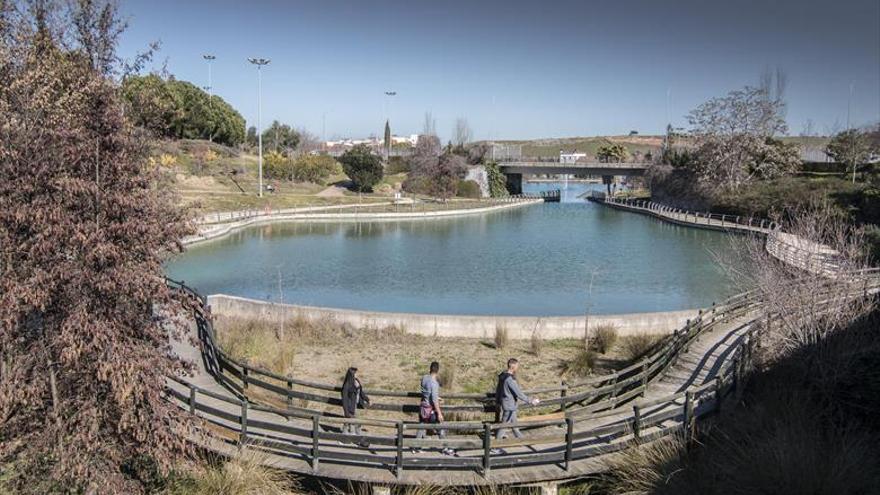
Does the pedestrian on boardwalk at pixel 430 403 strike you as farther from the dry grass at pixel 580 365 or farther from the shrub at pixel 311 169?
the shrub at pixel 311 169

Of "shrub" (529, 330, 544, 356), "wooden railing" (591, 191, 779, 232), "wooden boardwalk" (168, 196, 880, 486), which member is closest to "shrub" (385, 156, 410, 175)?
"wooden railing" (591, 191, 779, 232)

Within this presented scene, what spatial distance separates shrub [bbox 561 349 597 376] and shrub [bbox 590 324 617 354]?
1.22 m

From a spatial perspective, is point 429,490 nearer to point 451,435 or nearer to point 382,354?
point 451,435

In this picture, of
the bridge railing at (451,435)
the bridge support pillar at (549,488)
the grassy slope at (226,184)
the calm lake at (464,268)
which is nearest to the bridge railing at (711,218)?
the calm lake at (464,268)

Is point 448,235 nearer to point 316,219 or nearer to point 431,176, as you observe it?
point 316,219

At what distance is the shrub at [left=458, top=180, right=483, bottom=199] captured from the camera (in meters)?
89.9

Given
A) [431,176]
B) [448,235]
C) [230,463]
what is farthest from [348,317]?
[431,176]

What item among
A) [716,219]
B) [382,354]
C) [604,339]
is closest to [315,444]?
[382,354]

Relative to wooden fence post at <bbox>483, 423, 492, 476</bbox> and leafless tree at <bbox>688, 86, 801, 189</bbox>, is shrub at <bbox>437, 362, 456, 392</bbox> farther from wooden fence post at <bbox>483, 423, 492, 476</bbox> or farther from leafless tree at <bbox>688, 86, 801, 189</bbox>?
leafless tree at <bbox>688, 86, 801, 189</bbox>

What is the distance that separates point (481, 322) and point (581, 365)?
392 centimetres

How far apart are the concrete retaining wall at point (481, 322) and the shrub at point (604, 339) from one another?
74 cm

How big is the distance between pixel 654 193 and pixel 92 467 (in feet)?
285

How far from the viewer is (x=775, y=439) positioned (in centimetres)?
805

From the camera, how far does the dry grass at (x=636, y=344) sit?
57.2 ft
